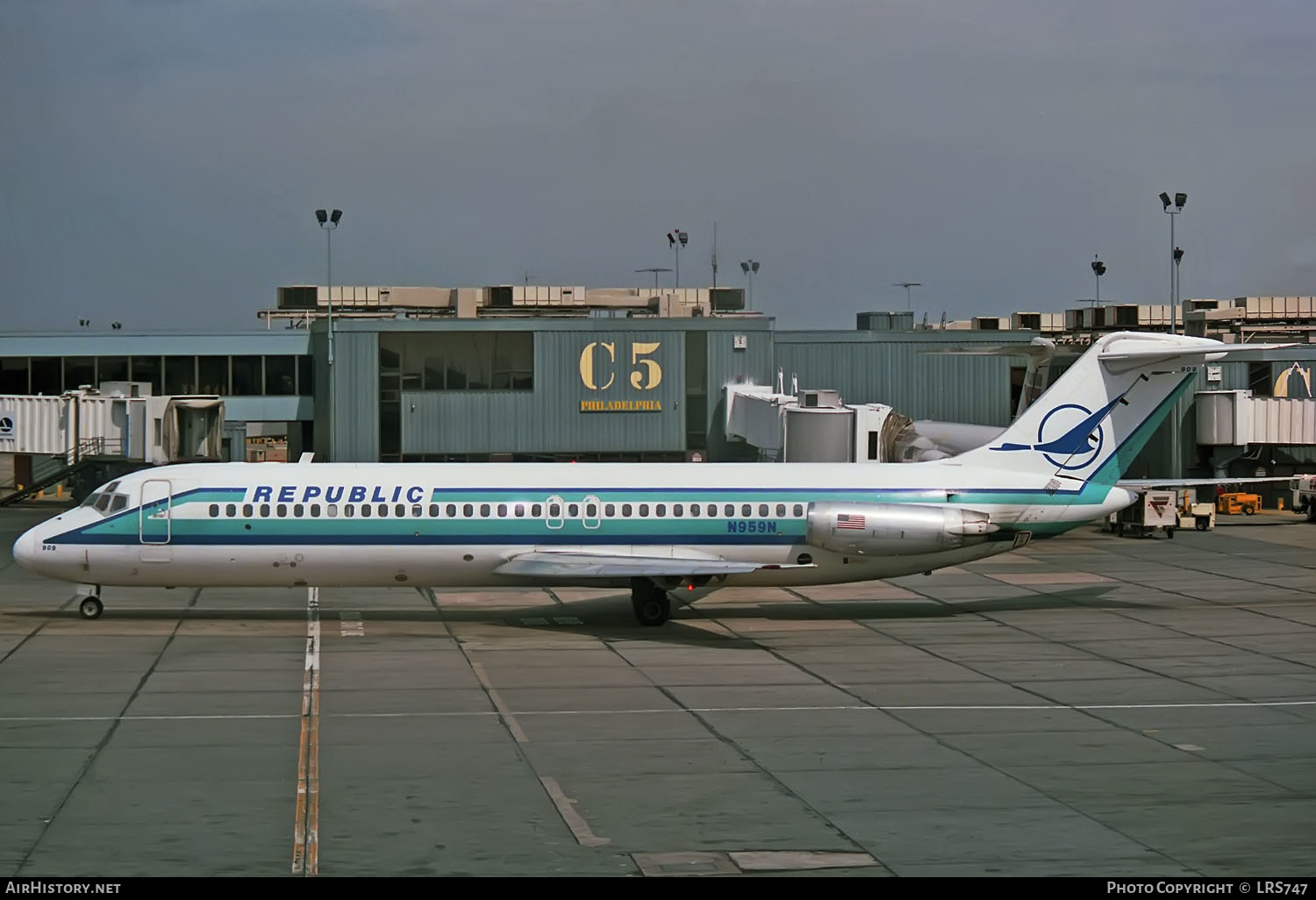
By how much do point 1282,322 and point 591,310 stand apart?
43566 millimetres

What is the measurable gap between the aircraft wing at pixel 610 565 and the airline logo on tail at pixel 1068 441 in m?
6.65

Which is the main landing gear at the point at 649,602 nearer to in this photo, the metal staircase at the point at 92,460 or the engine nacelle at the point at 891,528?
the engine nacelle at the point at 891,528

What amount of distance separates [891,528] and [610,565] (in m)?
6.29

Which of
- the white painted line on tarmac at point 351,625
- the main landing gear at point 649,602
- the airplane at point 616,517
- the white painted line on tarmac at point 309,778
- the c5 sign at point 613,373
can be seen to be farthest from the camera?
the c5 sign at point 613,373

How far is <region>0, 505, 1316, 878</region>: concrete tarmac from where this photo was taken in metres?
16.3

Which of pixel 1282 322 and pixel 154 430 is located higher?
pixel 1282 322

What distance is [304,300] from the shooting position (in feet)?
287

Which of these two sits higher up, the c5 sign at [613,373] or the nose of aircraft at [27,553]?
the c5 sign at [613,373]

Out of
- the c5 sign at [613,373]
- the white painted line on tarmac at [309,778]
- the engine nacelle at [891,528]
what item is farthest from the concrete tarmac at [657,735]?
the c5 sign at [613,373]

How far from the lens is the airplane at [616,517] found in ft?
108

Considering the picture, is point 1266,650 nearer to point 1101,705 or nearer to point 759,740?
point 1101,705

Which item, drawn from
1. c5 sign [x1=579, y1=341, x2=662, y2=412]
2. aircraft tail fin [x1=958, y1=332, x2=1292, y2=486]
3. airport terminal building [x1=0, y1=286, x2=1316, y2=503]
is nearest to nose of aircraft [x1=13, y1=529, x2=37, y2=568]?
aircraft tail fin [x1=958, y1=332, x2=1292, y2=486]

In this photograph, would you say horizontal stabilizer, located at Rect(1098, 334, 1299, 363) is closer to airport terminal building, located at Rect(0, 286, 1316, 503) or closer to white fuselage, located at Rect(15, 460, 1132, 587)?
white fuselage, located at Rect(15, 460, 1132, 587)
